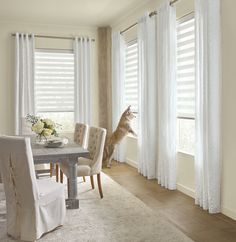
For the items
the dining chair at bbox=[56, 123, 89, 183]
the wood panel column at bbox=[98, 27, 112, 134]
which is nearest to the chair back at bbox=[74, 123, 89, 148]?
the dining chair at bbox=[56, 123, 89, 183]

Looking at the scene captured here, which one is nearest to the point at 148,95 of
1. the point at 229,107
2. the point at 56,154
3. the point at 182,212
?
the point at 229,107

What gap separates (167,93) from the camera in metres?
4.58

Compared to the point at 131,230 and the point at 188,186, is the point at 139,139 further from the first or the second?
the point at 131,230

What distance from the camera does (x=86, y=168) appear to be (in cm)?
411

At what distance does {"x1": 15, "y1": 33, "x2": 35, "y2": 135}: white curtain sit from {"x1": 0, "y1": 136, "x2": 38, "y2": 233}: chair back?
3.68 meters

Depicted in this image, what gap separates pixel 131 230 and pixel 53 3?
4019mm

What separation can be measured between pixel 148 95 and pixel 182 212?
2.11m

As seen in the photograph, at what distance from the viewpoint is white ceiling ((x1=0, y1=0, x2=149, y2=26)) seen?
543cm

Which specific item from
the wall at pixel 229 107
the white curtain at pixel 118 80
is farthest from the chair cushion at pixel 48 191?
the white curtain at pixel 118 80

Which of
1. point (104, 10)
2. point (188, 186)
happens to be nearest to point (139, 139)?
point (188, 186)

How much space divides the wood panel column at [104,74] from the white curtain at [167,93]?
2.48m

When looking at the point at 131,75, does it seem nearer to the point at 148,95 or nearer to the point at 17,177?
the point at 148,95

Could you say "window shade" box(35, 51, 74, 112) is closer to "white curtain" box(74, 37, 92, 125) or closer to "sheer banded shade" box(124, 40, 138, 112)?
"white curtain" box(74, 37, 92, 125)

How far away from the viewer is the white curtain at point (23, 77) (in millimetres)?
6508
